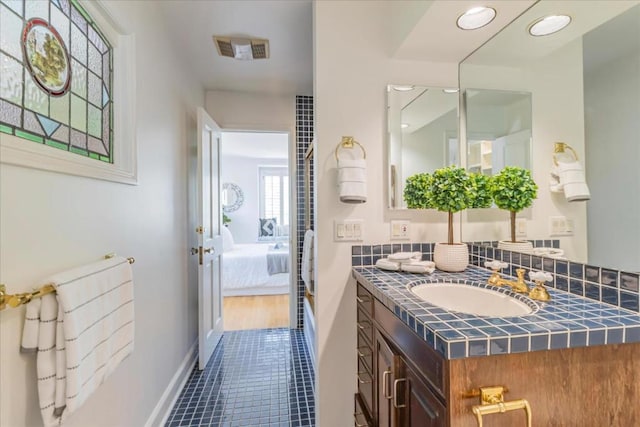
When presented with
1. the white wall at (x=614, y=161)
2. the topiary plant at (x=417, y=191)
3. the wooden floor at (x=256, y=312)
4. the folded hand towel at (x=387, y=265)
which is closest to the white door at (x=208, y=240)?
the wooden floor at (x=256, y=312)

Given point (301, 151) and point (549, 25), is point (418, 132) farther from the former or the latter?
point (301, 151)

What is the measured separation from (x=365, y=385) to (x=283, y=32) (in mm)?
2272

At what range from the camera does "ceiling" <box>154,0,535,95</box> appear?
1.39 metres

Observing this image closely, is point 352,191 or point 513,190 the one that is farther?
point 352,191

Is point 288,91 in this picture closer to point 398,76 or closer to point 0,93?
point 398,76

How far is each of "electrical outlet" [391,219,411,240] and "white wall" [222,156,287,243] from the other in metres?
5.34

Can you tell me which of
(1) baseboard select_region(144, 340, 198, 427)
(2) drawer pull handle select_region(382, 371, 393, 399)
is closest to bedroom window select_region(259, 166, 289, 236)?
(1) baseboard select_region(144, 340, 198, 427)

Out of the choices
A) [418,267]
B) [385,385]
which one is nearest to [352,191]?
[418,267]

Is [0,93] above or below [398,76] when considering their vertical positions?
below

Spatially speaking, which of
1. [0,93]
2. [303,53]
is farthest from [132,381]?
[303,53]

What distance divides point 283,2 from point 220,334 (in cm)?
283

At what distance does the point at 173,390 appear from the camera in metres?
1.96

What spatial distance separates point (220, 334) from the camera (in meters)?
2.88

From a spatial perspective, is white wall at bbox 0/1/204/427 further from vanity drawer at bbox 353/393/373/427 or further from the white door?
vanity drawer at bbox 353/393/373/427
